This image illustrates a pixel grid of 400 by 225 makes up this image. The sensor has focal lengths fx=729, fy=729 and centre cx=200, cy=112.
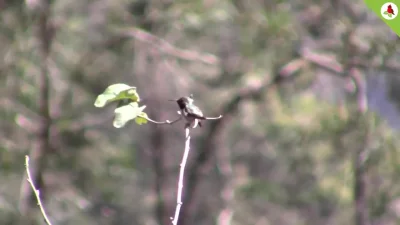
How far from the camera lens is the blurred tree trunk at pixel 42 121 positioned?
18.5 feet

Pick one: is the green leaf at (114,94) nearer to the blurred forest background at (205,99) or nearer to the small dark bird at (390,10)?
the small dark bird at (390,10)

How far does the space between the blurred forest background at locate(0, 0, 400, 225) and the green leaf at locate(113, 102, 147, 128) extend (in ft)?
9.62

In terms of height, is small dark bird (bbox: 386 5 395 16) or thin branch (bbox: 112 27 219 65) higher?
thin branch (bbox: 112 27 219 65)

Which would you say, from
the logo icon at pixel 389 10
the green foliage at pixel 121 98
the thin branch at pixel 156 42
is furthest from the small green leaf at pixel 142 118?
the thin branch at pixel 156 42

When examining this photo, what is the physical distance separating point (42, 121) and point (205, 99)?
84.1 inches

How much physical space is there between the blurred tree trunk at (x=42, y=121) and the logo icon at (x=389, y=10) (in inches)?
142

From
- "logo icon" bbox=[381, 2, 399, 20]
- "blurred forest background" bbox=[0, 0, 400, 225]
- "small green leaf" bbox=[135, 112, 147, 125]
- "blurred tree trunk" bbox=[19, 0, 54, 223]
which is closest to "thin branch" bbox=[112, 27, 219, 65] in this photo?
"blurred forest background" bbox=[0, 0, 400, 225]

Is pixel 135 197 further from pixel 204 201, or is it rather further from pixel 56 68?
pixel 56 68

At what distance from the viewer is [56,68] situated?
666 centimetres

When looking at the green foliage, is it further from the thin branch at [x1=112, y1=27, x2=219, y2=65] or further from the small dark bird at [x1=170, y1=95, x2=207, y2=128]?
the thin branch at [x1=112, y1=27, x2=219, y2=65]

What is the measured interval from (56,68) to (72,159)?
844mm

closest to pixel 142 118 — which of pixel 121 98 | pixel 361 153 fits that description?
pixel 121 98

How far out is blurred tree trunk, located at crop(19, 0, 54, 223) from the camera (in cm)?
564

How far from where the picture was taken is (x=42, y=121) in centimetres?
582
